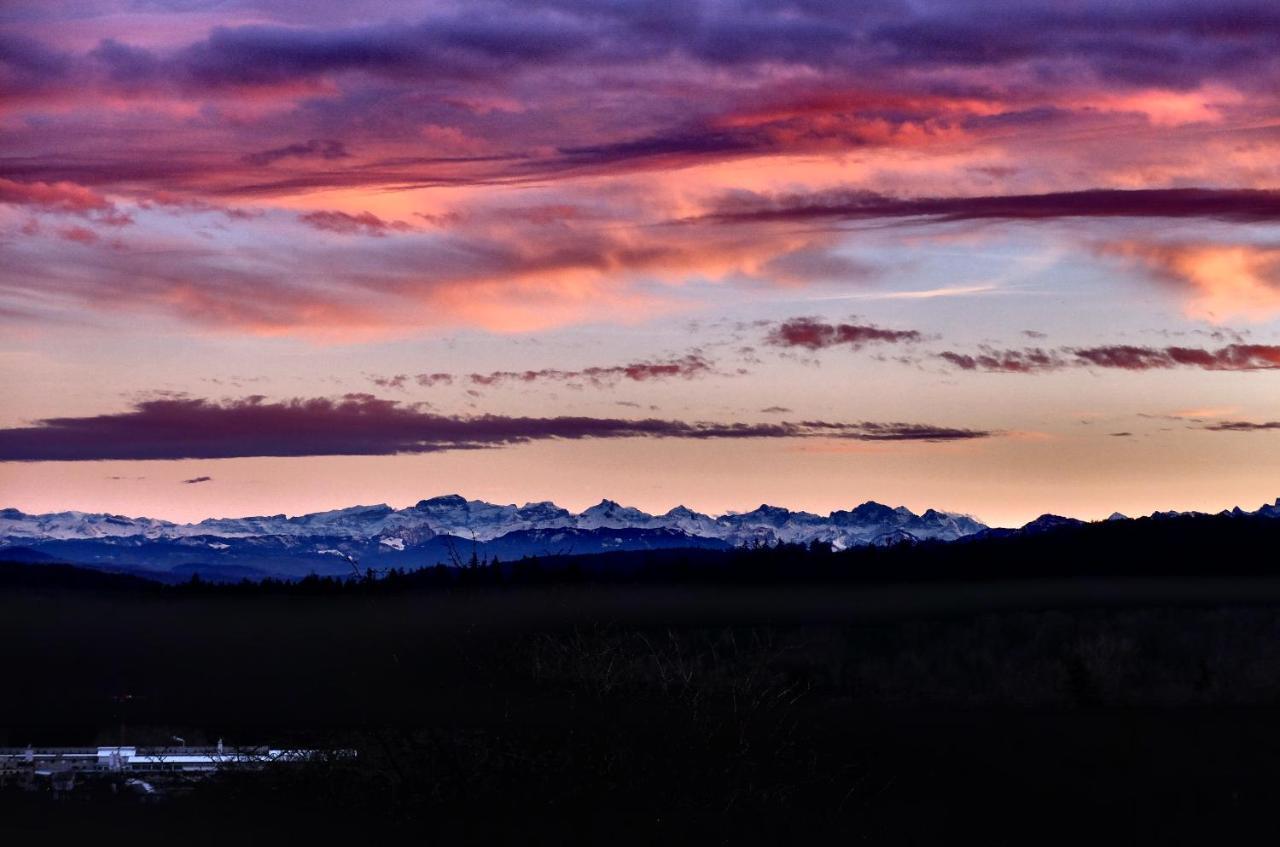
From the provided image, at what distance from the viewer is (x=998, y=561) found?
134 meters

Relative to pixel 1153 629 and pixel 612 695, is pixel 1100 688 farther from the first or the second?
pixel 612 695

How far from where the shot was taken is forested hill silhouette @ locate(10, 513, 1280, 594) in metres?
124

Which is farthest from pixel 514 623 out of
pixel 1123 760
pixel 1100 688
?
pixel 1100 688

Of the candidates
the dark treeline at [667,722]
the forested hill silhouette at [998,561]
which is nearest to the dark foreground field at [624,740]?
the dark treeline at [667,722]

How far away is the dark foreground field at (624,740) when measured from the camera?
28578 millimetres

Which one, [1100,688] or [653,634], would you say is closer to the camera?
[1100,688]

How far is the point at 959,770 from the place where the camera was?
33.7 metres

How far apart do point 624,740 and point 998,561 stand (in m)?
109

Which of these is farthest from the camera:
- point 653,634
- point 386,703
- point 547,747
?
point 653,634

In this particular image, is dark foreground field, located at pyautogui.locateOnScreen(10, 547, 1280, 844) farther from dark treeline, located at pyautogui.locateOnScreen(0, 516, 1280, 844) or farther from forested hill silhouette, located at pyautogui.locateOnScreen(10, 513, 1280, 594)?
forested hill silhouette, located at pyautogui.locateOnScreen(10, 513, 1280, 594)

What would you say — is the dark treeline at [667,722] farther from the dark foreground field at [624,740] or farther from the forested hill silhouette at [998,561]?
the forested hill silhouette at [998,561]

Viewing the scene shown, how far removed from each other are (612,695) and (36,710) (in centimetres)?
2726

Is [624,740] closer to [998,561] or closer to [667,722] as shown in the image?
[667,722]

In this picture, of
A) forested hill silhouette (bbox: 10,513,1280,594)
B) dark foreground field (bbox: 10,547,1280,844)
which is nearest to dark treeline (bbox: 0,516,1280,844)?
dark foreground field (bbox: 10,547,1280,844)
